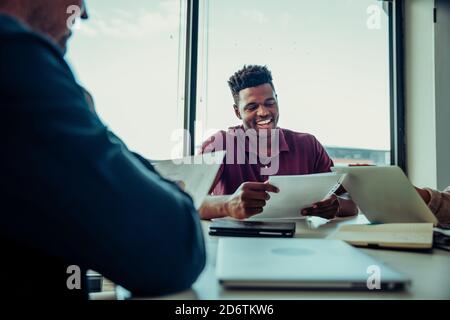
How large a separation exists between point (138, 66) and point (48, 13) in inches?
61.6

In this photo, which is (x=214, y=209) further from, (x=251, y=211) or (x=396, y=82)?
(x=396, y=82)

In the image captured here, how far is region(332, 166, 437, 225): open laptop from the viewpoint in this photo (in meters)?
0.89

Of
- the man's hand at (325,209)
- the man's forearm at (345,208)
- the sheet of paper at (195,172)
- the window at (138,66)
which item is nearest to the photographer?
the sheet of paper at (195,172)

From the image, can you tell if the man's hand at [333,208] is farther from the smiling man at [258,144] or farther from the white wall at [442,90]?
the white wall at [442,90]

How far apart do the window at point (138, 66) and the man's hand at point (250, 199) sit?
95 cm

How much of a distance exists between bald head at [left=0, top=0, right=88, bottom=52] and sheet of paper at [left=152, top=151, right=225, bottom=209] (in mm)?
335

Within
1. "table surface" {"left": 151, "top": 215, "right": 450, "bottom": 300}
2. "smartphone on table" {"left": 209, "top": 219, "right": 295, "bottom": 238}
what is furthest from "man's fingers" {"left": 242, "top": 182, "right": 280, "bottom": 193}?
"table surface" {"left": 151, "top": 215, "right": 450, "bottom": 300}

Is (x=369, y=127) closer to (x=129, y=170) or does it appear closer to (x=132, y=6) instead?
(x=132, y=6)

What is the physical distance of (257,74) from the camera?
6.93 feet

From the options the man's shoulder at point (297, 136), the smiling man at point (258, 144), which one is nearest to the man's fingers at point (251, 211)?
the smiling man at point (258, 144)

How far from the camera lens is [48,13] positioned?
0.57 meters

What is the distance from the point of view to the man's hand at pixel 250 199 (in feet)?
3.47

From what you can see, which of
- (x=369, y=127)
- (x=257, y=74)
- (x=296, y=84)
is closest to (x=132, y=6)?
(x=257, y=74)
